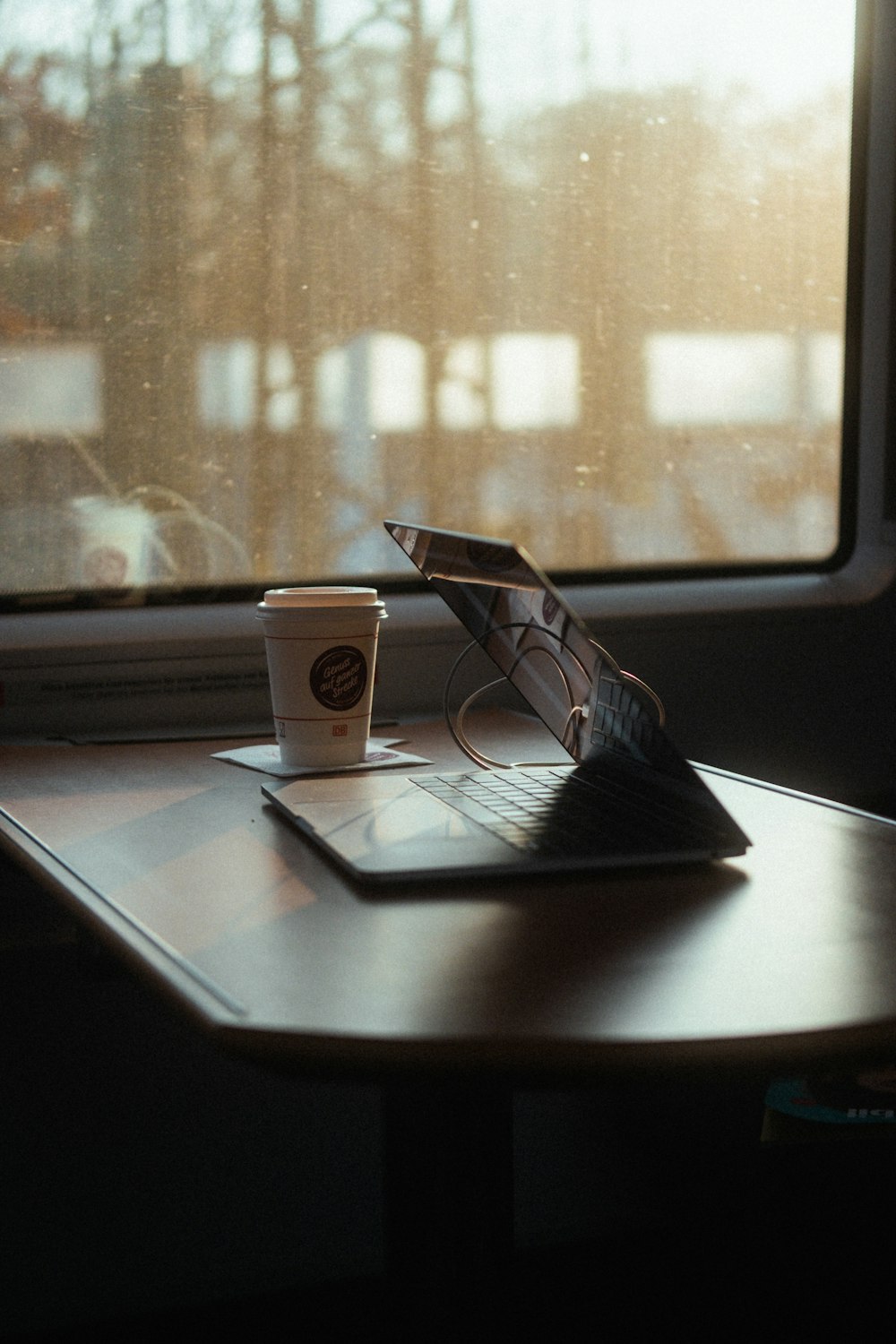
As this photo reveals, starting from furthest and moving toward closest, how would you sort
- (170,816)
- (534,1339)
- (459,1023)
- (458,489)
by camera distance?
(458,489) → (534,1339) → (170,816) → (459,1023)

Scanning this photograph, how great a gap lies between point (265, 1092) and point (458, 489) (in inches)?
32.1

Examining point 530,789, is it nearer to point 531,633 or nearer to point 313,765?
point 531,633

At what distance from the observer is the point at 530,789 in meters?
1.08

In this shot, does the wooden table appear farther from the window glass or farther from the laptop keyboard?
the window glass

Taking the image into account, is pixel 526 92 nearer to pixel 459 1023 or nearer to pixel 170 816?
pixel 170 816

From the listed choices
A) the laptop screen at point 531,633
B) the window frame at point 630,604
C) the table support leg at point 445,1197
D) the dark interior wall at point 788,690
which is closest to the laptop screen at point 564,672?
the laptop screen at point 531,633

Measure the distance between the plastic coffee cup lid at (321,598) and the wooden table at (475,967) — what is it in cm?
24

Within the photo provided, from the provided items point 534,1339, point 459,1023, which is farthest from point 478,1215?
point 534,1339

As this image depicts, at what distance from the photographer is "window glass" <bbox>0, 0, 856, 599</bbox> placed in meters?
1.73

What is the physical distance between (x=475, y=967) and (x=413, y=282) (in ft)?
4.36

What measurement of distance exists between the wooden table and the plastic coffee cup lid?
0.24 metres

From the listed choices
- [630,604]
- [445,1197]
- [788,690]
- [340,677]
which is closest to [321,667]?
[340,677]

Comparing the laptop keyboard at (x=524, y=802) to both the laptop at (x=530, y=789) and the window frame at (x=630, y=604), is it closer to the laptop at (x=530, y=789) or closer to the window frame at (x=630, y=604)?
the laptop at (x=530, y=789)

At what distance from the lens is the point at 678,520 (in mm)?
2016
